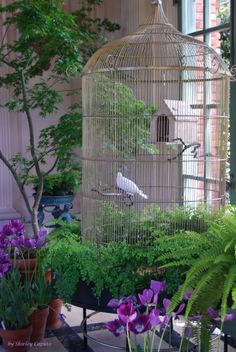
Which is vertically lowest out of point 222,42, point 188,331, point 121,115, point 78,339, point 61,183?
point 78,339

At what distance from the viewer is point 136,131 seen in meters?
2.16

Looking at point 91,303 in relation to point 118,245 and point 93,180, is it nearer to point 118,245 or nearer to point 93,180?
point 118,245

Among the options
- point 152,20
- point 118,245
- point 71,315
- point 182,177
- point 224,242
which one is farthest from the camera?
point 71,315

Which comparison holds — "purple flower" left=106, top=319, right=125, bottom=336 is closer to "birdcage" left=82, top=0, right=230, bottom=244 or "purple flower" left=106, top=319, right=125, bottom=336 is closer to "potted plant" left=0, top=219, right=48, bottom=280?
"birdcage" left=82, top=0, right=230, bottom=244

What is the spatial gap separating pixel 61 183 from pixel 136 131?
Answer: 1705 millimetres

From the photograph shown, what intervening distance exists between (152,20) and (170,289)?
122 cm

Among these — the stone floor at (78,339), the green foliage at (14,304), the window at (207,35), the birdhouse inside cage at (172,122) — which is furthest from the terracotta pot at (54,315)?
the birdhouse inside cage at (172,122)

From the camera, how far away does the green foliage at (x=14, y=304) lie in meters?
2.16

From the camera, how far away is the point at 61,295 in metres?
1.97

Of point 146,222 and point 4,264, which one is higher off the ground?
point 146,222

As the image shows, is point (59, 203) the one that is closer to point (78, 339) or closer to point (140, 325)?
point (78, 339)

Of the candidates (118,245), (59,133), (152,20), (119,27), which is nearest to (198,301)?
(118,245)

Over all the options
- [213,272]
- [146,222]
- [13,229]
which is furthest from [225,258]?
[13,229]

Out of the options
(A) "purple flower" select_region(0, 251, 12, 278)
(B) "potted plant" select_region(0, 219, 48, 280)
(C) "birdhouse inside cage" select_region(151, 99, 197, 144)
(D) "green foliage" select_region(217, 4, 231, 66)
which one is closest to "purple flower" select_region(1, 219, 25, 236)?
(B) "potted plant" select_region(0, 219, 48, 280)
